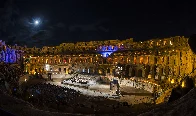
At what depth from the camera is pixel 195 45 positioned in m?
6.93

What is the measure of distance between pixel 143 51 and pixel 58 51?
41.8 m

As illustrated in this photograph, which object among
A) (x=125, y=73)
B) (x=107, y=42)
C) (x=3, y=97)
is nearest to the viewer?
(x=3, y=97)

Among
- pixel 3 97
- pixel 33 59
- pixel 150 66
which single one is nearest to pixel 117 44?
pixel 150 66

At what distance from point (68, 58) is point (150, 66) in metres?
36.7

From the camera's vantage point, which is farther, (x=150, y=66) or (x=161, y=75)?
(x=150, y=66)

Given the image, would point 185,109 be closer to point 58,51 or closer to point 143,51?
point 143,51

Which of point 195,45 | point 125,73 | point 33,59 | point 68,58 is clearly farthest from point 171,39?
point 33,59

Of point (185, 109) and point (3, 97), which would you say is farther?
point (3, 97)

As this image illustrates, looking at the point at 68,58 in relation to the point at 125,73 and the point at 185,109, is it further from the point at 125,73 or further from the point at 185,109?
the point at 185,109

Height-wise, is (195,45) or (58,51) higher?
(58,51)

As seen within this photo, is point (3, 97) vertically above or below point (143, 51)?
below

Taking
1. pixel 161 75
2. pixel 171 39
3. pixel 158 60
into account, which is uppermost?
pixel 171 39

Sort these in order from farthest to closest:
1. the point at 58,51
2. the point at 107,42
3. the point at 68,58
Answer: the point at 58,51 → the point at 68,58 → the point at 107,42

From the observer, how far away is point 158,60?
57656mm
